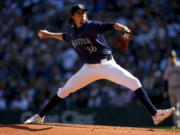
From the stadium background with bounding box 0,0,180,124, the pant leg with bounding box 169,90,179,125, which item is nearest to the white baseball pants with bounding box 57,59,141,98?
the pant leg with bounding box 169,90,179,125

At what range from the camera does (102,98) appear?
12.6m

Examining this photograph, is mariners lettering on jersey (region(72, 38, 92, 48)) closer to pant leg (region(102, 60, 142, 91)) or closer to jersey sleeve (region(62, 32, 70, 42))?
jersey sleeve (region(62, 32, 70, 42))

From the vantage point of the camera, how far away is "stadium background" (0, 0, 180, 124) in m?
12.4

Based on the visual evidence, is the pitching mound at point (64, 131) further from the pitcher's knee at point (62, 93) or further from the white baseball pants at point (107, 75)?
the white baseball pants at point (107, 75)

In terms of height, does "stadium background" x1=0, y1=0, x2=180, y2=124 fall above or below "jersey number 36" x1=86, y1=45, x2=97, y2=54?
below

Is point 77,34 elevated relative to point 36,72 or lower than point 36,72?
→ elevated

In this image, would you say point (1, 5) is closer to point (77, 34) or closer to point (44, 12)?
point (44, 12)

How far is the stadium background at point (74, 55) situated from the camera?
12.4 meters

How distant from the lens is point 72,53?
45.3 ft

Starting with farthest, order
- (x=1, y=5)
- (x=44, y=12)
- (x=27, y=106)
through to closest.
Answer: (x=1, y=5) → (x=44, y=12) → (x=27, y=106)

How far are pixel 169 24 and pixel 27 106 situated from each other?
5.08 meters

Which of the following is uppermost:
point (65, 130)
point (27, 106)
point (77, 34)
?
point (77, 34)

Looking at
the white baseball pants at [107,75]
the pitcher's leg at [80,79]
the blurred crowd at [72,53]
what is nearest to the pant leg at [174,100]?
the blurred crowd at [72,53]

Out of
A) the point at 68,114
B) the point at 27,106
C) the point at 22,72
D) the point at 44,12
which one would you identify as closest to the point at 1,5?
the point at 44,12
